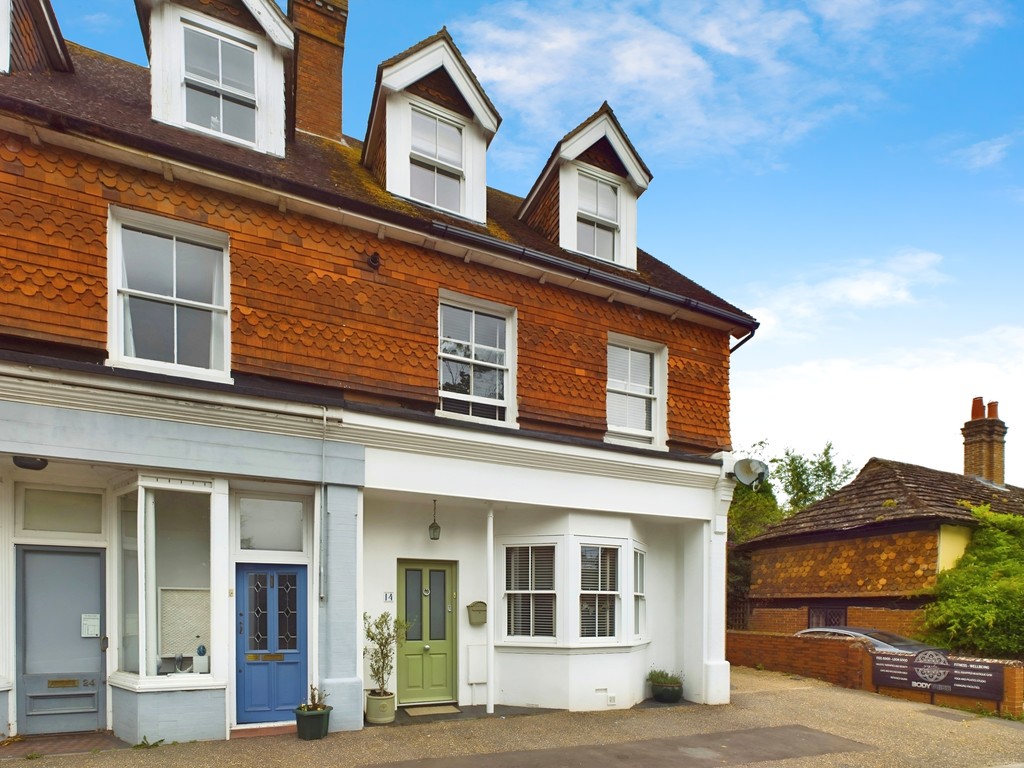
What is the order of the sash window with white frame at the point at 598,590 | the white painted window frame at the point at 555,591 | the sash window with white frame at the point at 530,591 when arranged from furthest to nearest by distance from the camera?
the sash window with white frame at the point at 598,590 → the sash window with white frame at the point at 530,591 → the white painted window frame at the point at 555,591

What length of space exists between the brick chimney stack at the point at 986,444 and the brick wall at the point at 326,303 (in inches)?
509

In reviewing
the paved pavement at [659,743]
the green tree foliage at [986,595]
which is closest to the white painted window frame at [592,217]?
the paved pavement at [659,743]

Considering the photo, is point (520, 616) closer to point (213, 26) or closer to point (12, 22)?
point (213, 26)

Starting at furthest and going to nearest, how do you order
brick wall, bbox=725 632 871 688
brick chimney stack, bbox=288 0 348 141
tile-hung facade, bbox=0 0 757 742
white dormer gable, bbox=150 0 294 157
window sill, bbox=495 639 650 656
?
brick wall, bbox=725 632 871 688, brick chimney stack, bbox=288 0 348 141, window sill, bbox=495 639 650 656, white dormer gable, bbox=150 0 294 157, tile-hung facade, bbox=0 0 757 742

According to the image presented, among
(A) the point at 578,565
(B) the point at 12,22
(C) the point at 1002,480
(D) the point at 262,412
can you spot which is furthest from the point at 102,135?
(C) the point at 1002,480

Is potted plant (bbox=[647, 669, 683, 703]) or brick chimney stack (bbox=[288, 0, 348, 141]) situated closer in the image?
potted plant (bbox=[647, 669, 683, 703])

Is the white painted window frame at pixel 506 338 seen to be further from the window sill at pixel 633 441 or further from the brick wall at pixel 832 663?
the brick wall at pixel 832 663

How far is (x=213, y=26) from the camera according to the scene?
1009cm

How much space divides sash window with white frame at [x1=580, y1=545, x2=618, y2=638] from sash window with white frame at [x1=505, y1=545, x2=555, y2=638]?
0.52m

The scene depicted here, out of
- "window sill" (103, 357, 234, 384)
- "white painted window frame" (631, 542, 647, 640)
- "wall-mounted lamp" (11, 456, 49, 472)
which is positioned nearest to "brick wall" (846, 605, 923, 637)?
"white painted window frame" (631, 542, 647, 640)

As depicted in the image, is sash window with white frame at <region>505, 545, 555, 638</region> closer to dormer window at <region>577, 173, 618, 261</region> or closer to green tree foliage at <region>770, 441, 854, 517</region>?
dormer window at <region>577, 173, 618, 261</region>

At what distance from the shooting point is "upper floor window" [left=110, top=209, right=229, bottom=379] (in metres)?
8.55

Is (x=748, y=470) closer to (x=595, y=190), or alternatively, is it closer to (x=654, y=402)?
(x=654, y=402)

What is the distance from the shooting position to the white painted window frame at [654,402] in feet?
40.6
